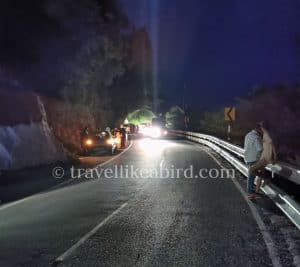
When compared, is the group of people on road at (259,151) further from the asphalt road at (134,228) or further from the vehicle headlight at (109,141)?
the vehicle headlight at (109,141)

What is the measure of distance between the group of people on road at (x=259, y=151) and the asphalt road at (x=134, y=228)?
2.46 feet

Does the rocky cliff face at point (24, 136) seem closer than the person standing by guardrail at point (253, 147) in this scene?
No

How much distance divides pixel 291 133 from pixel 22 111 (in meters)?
37.5

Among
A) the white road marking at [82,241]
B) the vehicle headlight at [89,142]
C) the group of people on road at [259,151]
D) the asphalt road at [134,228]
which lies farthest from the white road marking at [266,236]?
the vehicle headlight at [89,142]

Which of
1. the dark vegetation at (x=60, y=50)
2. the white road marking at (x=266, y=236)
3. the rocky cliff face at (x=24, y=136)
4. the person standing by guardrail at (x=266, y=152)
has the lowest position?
the white road marking at (x=266, y=236)

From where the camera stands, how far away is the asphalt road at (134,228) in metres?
6.99

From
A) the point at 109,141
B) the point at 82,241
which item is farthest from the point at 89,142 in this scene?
the point at 82,241

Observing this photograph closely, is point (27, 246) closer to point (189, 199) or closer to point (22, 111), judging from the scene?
point (189, 199)

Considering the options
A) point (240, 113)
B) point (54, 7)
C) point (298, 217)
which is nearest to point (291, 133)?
point (240, 113)

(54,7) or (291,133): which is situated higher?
(54,7)

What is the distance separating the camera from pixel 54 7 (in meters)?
26.1

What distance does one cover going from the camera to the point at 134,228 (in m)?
8.96

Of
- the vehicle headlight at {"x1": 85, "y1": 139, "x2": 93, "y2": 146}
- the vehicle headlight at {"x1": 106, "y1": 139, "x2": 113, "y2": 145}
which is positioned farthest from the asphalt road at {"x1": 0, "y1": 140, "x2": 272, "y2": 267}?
the vehicle headlight at {"x1": 106, "y1": 139, "x2": 113, "y2": 145}

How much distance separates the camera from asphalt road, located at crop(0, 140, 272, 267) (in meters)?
6.99
